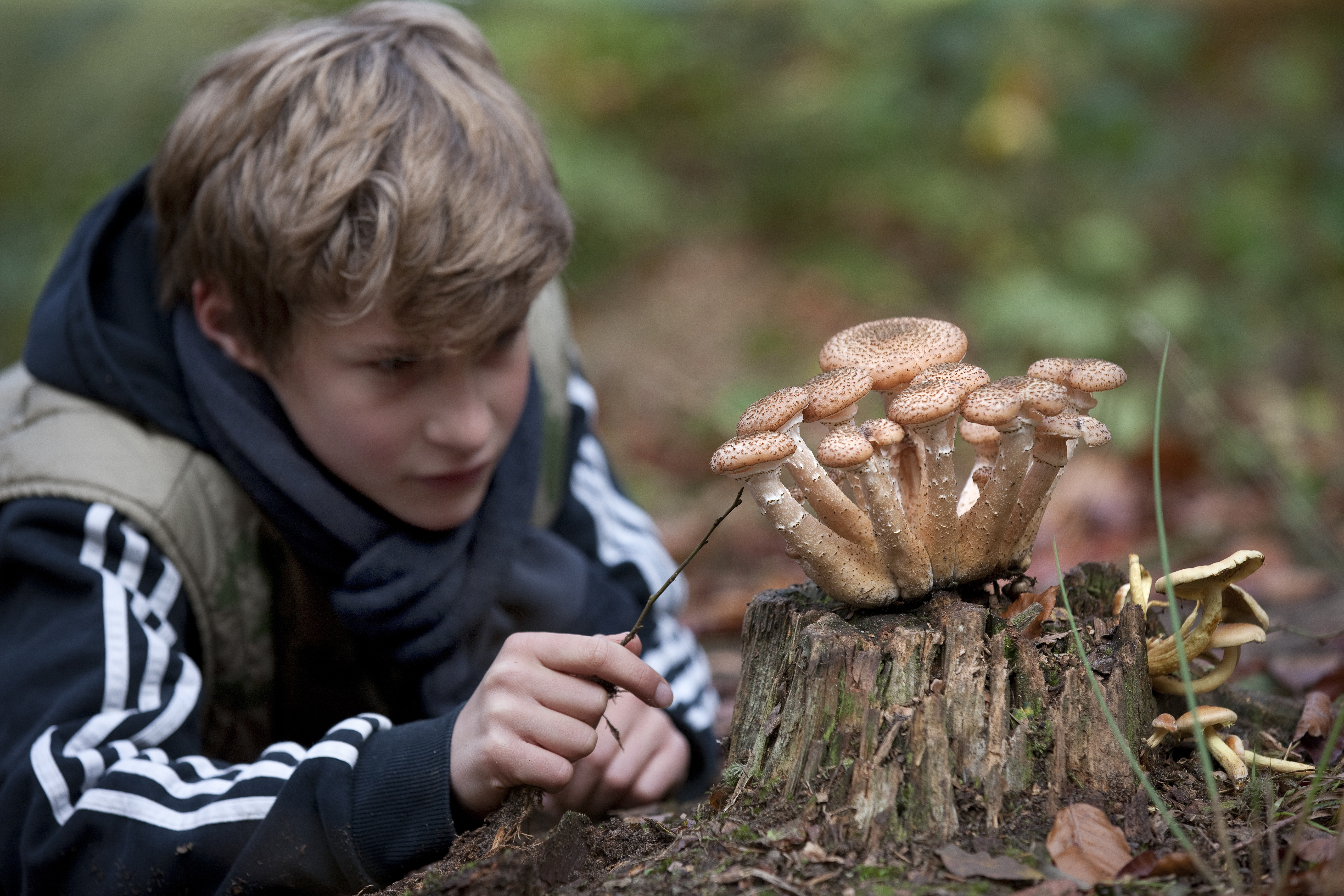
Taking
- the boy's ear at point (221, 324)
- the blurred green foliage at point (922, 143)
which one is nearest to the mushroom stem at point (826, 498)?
the boy's ear at point (221, 324)

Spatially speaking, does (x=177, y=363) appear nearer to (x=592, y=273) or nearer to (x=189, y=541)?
(x=189, y=541)

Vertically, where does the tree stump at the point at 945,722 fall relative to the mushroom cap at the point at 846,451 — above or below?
below

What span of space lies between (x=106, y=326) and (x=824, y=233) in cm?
688

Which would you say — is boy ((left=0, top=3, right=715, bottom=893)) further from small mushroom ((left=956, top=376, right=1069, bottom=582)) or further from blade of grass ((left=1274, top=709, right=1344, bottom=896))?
blade of grass ((left=1274, top=709, right=1344, bottom=896))

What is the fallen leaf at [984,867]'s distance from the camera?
4.98 feet

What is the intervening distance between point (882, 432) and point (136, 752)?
5.90 feet

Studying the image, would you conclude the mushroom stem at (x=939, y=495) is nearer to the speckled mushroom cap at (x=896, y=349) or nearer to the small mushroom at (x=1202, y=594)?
the speckled mushroom cap at (x=896, y=349)

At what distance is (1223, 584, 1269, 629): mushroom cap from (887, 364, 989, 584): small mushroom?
0.56 meters

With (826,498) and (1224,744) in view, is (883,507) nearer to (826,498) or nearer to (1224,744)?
(826,498)

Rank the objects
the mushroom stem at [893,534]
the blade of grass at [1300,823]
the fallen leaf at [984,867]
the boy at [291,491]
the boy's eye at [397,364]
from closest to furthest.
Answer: the blade of grass at [1300,823]
the fallen leaf at [984,867]
the mushroom stem at [893,534]
the boy at [291,491]
the boy's eye at [397,364]

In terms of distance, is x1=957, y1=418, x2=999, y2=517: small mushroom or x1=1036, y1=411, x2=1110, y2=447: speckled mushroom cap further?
x1=957, y1=418, x2=999, y2=517: small mushroom

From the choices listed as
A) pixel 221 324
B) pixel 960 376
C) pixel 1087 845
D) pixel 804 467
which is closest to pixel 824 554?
pixel 804 467

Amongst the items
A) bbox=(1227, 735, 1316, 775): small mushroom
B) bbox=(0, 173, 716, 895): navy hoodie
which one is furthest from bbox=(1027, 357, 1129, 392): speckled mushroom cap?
bbox=(0, 173, 716, 895): navy hoodie

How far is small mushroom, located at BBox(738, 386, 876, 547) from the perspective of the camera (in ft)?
5.57
